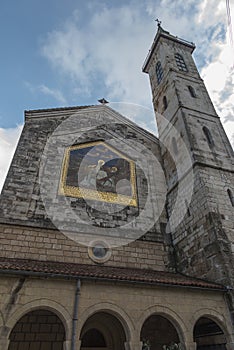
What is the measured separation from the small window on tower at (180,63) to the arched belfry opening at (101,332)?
14.3 m

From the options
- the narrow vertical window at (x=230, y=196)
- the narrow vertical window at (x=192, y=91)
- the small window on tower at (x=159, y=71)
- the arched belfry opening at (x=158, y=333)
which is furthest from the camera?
the small window on tower at (x=159, y=71)

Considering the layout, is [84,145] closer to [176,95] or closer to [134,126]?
[134,126]

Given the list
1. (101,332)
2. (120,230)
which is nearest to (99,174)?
(120,230)

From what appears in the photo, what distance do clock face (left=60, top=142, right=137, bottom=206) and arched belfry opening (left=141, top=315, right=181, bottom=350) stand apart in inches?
183

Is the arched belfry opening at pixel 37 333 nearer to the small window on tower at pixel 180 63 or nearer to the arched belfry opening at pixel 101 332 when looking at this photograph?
the arched belfry opening at pixel 101 332

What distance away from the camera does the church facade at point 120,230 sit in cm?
684

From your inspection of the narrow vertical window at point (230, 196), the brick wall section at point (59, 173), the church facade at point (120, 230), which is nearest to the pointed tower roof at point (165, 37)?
the church facade at point (120, 230)

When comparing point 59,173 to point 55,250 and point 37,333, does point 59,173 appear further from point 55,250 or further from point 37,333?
point 37,333

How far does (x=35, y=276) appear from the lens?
6629 mm

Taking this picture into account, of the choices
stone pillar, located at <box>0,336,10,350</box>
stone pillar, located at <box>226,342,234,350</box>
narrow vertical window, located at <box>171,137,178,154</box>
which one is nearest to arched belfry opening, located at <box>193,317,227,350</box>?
stone pillar, located at <box>226,342,234,350</box>

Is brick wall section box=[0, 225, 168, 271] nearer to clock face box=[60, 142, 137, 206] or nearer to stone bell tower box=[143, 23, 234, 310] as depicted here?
stone bell tower box=[143, 23, 234, 310]

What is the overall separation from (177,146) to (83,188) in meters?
5.00

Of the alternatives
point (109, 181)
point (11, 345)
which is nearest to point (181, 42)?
point (109, 181)

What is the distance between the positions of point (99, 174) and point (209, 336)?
7363mm
